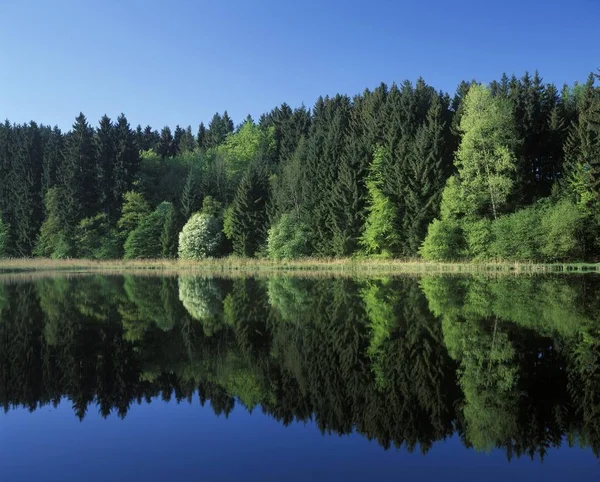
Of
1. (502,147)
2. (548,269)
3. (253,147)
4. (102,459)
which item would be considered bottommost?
(102,459)

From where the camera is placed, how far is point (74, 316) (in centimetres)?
2002

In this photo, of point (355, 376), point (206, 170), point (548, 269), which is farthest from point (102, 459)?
point (206, 170)

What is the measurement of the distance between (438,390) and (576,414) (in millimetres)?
2186

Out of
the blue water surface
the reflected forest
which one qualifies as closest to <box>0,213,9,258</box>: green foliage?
the reflected forest

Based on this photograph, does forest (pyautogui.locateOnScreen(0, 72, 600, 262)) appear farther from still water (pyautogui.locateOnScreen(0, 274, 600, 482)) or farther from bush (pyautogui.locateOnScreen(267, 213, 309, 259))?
still water (pyautogui.locateOnScreen(0, 274, 600, 482))

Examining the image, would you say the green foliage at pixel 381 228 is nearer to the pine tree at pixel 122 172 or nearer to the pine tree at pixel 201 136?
the pine tree at pixel 122 172

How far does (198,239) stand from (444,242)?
33095 mm

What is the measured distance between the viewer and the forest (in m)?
51.5

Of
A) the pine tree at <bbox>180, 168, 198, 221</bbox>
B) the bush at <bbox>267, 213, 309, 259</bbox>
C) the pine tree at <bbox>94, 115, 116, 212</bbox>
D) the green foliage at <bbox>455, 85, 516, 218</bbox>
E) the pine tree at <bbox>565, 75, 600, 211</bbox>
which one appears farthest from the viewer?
the pine tree at <bbox>94, 115, 116, 212</bbox>

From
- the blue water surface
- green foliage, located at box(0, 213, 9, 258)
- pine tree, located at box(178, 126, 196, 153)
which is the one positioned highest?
pine tree, located at box(178, 126, 196, 153)

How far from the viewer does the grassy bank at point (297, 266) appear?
44406 millimetres

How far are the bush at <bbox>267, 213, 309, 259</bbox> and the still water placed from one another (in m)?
46.2

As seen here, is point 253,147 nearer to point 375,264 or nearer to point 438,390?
point 375,264

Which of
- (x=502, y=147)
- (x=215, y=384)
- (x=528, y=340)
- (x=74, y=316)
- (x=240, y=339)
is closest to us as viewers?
(x=215, y=384)
